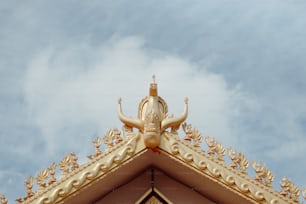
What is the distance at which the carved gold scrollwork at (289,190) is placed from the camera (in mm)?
5207

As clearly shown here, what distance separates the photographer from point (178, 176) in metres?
5.49

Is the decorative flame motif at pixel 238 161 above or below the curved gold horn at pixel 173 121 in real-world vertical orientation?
below

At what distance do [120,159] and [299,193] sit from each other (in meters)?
1.69

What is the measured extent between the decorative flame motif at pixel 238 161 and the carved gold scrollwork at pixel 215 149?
75mm

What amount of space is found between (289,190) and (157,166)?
127 centimetres

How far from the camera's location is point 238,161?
5301 mm

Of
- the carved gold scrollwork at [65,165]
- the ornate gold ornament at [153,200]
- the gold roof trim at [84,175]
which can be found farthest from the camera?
the ornate gold ornament at [153,200]

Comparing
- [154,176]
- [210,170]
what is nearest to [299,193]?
[210,170]

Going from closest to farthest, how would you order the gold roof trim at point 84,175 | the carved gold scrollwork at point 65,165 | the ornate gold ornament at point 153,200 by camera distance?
the gold roof trim at point 84,175 < the carved gold scrollwork at point 65,165 < the ornate gold ornament at point 153,200

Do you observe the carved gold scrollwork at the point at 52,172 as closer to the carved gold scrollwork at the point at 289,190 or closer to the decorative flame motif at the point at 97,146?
the decorative flame motif at the point at 97,146

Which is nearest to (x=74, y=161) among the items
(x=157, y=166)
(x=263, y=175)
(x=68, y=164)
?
(x=68, y=164)

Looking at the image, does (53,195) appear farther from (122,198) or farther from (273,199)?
(273,199)

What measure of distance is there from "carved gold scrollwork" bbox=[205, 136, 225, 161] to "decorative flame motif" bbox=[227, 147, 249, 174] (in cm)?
8

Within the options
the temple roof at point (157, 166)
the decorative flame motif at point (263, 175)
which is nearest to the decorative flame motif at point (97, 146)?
the temple roof at point (157, 166)
